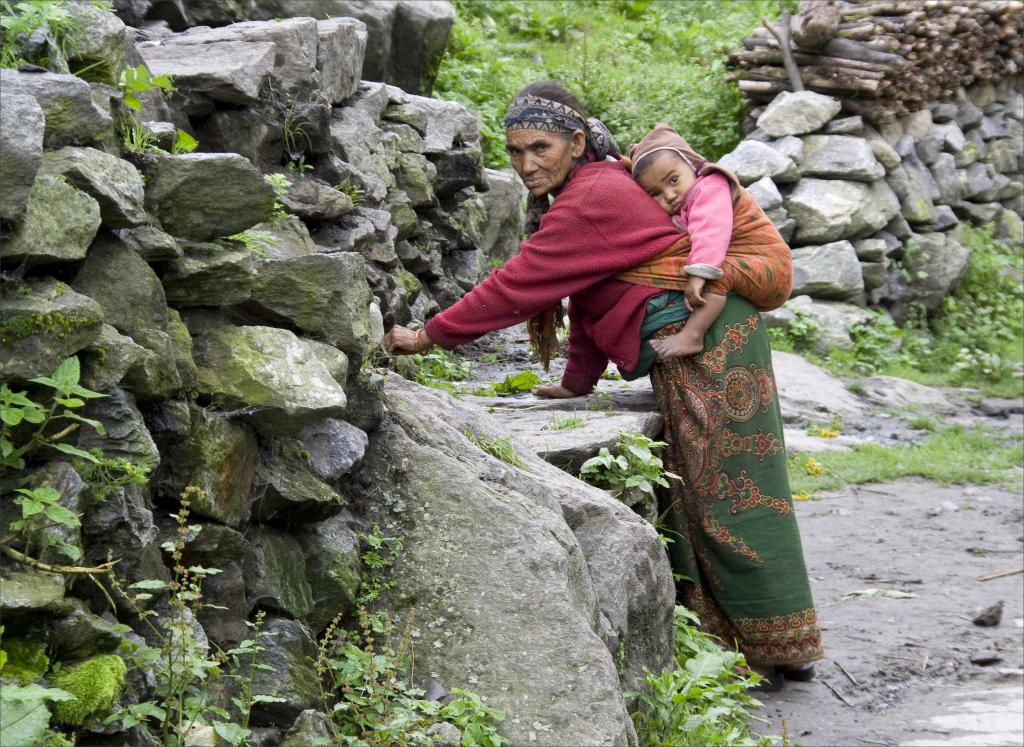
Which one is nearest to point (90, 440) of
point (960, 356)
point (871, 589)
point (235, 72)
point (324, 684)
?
point (324, 684)

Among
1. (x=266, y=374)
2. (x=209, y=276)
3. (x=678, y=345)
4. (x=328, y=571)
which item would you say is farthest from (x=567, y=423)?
(x=209, y=276)

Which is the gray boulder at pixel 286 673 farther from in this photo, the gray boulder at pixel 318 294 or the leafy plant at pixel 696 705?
the leafy plant at pixel 696 705

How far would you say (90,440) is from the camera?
2.54 m

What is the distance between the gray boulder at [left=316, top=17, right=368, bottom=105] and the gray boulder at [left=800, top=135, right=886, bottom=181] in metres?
6.68

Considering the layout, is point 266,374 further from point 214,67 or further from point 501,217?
point 501,217

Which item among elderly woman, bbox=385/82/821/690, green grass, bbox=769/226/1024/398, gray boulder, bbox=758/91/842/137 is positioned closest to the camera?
elderly woman, bbox=385/82/821/690

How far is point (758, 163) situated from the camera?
11.4m

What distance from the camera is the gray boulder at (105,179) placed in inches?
103

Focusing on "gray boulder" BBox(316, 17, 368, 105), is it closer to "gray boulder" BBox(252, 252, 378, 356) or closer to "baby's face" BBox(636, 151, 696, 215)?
"baby's face" BBox(636, 151, 696, 215)

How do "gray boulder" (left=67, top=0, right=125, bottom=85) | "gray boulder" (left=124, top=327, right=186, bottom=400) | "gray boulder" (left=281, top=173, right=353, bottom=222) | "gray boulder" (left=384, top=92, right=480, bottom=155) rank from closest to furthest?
"gray boulder" (left=124, top=327, right=186, bottom=400), "gray boulder" (left=67, top=0, right=125, bottom=85), "gray boulder" (left=281, top=173, right=353, bottom=222), "gray boulder" (left=384, top=92, right=480, bottom=155)

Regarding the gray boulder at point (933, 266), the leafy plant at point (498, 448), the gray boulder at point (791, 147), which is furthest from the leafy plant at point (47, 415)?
the gray boulder at point (933, 266)

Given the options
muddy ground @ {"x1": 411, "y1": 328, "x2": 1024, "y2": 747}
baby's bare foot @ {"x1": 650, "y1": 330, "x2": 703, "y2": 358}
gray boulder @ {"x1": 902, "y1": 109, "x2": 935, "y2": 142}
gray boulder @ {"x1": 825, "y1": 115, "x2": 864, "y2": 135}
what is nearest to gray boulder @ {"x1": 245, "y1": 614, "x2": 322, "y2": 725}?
muddy ground @ {"x1": 411, "y1": 328, "x2": 1024, "y2": 747}

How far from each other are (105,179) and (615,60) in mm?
12198

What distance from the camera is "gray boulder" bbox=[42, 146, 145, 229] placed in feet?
8.60
